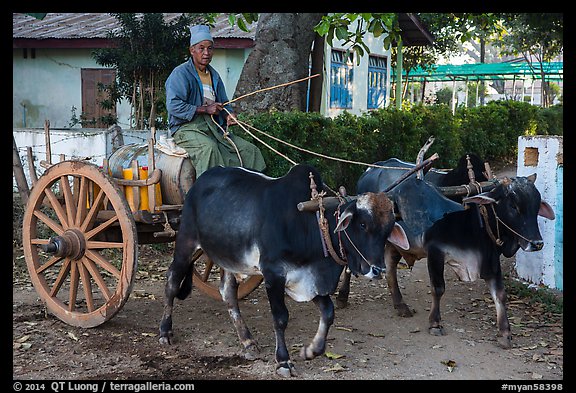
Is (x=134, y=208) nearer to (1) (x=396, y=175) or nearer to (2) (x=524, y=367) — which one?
(1) (x=396, y=175)

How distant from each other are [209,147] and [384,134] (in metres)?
6.69

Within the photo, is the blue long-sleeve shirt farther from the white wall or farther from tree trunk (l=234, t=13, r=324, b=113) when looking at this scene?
the white wall

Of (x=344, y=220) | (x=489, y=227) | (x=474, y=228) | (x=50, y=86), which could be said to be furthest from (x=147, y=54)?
(x=344, y=220)

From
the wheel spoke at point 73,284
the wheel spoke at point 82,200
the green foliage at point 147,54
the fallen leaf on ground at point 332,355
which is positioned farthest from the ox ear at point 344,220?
the green foliage at point 147,54

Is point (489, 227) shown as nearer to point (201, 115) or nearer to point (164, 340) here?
point (201, 115)

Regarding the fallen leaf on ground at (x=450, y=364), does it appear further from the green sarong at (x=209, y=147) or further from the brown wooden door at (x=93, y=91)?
the brown wooden door at (x=93, y=91)

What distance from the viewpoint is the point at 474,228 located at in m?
6.06

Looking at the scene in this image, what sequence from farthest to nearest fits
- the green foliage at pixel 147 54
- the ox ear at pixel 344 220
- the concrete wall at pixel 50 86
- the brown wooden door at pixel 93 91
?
the concrete wall at pixel 50 86 → the brown wooden door at pixel 93 91 → the green foliage at pixel 147 54 → the ox ear at pixel 344 220

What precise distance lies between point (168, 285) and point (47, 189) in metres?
1.38

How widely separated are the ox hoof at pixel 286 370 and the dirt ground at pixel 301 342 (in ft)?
0.14

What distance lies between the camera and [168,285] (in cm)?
594

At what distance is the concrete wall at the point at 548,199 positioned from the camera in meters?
7.45

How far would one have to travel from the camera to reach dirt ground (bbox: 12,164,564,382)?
524cm

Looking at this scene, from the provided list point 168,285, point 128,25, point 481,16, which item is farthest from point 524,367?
point 128,25
